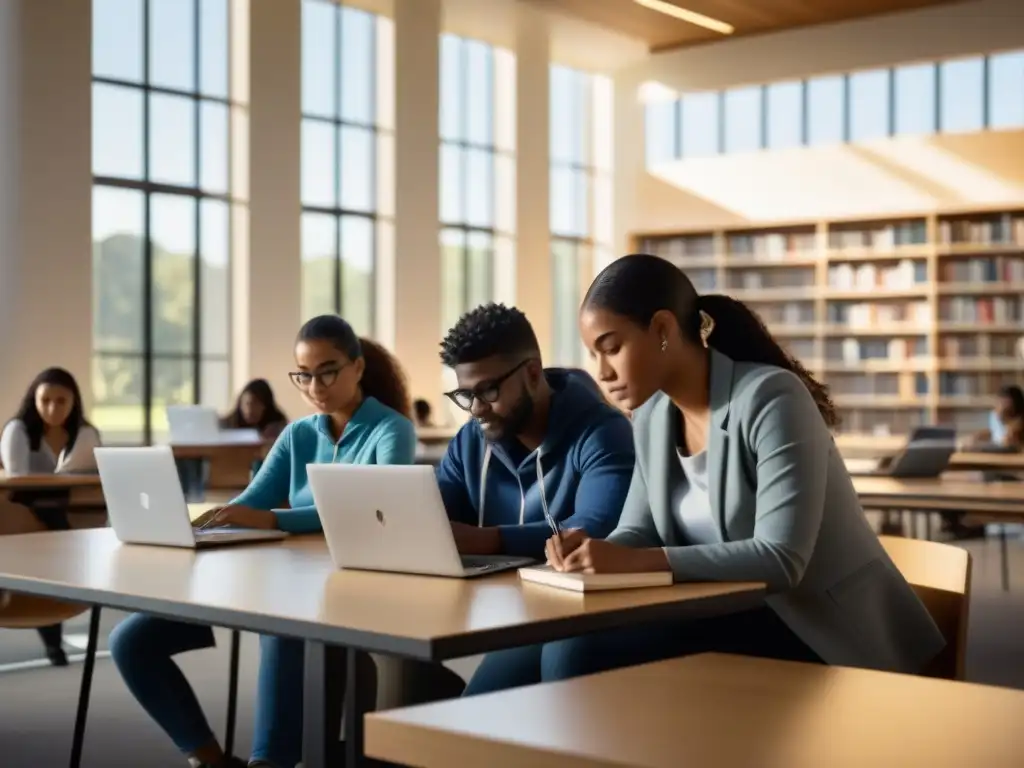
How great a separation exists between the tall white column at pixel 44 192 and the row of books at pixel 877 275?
732cm

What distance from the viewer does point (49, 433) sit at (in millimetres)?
6445

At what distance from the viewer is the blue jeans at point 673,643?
2.36 metres

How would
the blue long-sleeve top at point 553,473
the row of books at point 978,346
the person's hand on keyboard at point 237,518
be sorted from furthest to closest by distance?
the row of books at point 978,346 → the person's hand on keyboard at point 237,518 → the blue long-sleeve top at point 553,473

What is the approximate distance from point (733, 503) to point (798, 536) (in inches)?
6.0

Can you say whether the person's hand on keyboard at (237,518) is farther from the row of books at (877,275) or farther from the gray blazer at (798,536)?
the row of books at (877,275)

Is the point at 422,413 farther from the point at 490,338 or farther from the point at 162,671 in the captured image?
the point at 490,338

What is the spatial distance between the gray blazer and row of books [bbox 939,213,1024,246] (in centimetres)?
1190

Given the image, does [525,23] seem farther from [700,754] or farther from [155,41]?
[700,754]

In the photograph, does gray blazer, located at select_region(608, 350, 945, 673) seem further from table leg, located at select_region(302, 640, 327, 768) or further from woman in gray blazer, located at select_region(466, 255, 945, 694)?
table leg, located at select_region(302, 640, 327, 768)

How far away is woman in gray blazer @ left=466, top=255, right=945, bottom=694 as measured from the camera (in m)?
2.25

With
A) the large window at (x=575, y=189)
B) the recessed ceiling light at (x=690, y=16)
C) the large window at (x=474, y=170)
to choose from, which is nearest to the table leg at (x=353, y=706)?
the large window at (x=474, y=170)

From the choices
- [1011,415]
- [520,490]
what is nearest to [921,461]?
[520,490]

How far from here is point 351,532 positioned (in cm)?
248

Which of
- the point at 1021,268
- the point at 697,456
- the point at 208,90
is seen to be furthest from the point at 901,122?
the point at 697,456
